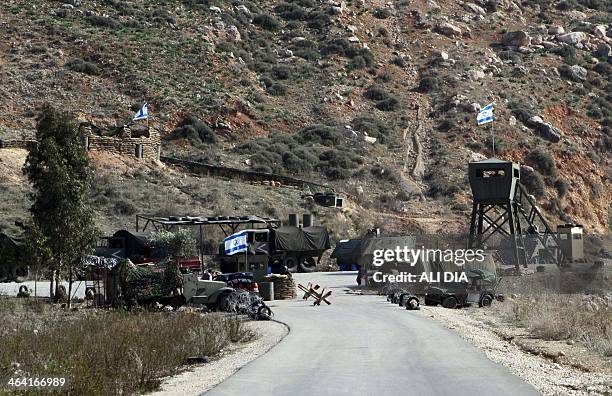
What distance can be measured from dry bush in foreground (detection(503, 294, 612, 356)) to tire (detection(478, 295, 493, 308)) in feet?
2.65

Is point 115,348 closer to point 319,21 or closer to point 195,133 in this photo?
point 195,133

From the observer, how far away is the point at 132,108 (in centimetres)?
7438

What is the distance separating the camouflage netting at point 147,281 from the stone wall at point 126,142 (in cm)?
3311

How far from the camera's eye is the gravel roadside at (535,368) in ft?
49.1

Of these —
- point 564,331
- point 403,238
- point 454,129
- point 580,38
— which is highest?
point 580,38

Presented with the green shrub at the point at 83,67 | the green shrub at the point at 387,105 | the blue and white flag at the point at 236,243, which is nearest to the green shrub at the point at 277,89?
the green shrub at the point at 387,105

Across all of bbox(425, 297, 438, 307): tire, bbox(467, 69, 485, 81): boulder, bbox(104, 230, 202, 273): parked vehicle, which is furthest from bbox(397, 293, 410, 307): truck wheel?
bbox(467, 69, 485, 81): boulder

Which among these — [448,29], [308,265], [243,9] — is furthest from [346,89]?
[308,265]

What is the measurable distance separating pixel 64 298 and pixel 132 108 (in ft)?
146

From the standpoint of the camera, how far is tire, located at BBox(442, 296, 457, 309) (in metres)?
32.4

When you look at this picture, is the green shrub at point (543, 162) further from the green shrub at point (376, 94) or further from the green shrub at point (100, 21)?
the green shrub at point (100, 21)

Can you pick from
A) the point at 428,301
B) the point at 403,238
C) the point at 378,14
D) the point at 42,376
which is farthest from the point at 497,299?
the point at 378,14

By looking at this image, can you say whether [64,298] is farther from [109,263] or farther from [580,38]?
[580,38]

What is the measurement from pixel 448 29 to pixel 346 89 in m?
21.1
